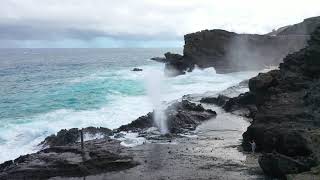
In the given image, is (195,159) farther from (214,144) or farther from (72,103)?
(72,103)

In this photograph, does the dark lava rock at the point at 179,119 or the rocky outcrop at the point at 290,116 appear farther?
the dark lava rock at the point at 179,119

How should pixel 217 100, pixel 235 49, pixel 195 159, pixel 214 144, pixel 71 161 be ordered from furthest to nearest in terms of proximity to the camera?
pixel 235 49, pixel 217 100, pixel 214 144, pixel 195 159, pixel 71 161

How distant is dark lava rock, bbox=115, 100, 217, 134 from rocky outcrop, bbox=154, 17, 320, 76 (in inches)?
1771

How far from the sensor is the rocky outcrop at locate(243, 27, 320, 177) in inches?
851

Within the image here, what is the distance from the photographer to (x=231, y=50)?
89.2 metres

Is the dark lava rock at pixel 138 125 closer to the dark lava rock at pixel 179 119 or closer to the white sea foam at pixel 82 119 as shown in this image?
the dark lava rock at pixel 179 119

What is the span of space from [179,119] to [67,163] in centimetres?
1290

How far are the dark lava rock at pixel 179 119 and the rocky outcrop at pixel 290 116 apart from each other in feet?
15.5

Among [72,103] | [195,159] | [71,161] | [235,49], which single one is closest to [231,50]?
[235,49]

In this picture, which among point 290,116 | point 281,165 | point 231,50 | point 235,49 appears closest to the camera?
point 281,165

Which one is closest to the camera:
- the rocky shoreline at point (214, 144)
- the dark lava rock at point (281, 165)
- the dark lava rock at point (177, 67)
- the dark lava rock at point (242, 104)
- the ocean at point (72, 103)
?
the dark lava rock at point (281, 165)

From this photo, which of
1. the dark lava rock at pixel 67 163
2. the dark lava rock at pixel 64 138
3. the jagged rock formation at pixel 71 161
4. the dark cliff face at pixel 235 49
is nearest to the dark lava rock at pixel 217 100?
the jagged rock formation at pixel 71 161

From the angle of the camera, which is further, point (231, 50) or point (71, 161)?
point (231, 50)

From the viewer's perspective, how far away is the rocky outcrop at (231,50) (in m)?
86.6
